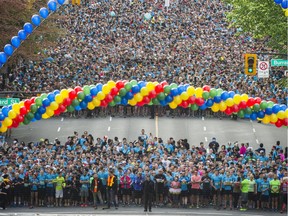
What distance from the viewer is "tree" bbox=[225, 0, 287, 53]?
51500 mm

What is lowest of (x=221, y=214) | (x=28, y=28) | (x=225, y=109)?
(x=221, y=214)

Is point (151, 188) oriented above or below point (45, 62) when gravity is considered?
below

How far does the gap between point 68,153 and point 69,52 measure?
26823mm

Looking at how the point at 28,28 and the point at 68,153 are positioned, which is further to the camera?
the point at 68,153

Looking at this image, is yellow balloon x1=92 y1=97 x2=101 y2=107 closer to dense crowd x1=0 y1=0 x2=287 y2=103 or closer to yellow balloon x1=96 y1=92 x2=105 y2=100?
yellow balloon x1=96 y1=92 x2=105 y2=100

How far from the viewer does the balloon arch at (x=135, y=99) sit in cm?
3762

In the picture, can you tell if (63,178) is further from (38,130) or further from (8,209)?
(38,130)

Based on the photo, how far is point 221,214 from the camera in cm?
3959

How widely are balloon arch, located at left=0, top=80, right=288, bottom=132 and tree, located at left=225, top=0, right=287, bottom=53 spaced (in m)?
13.6

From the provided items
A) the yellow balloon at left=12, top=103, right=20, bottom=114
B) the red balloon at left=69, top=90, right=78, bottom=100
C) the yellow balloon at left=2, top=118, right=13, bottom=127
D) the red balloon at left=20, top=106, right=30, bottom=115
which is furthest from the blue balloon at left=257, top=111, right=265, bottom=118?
the yellow balloon at left=2, top=118, right=13, bottom=127

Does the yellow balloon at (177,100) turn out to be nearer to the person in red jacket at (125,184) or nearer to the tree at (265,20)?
the person in red jacket at (125,184)

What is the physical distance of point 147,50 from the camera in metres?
69.2

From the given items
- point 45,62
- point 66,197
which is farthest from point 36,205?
point 45,62

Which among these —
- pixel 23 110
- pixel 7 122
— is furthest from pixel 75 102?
pixel 7 122
